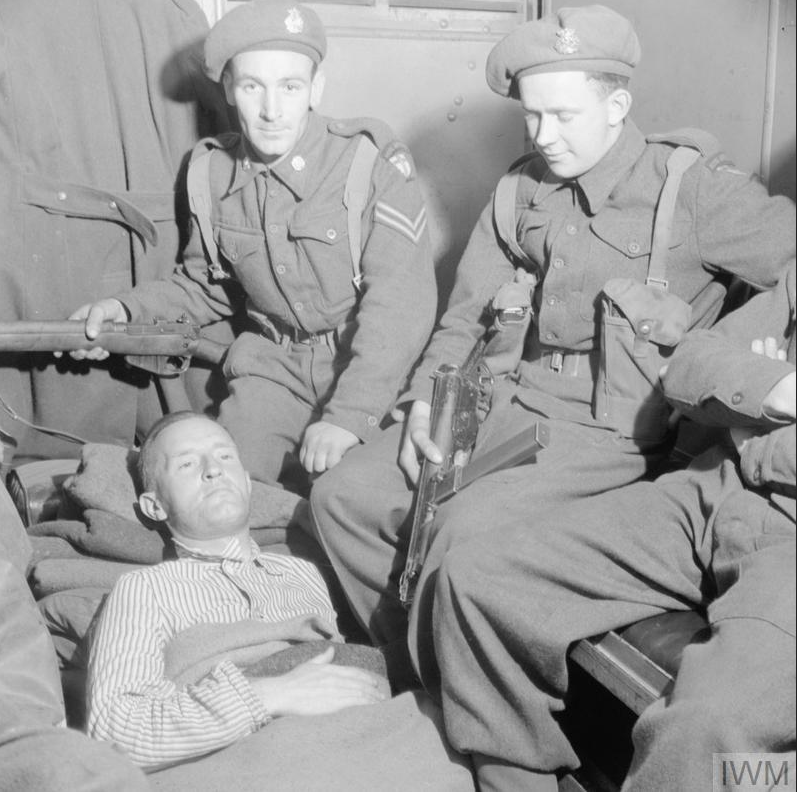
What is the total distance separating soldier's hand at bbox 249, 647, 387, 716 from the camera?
2209 mm

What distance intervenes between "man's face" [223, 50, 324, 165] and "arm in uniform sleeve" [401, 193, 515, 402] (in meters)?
0.55

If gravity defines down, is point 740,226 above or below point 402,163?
below

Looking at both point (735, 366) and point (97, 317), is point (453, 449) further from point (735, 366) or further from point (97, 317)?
point (97, 317)

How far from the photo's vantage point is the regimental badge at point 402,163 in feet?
10.2

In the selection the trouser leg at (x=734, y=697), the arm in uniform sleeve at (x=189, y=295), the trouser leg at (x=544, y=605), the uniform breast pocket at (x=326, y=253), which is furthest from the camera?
the arm in uniform sleeve at (x=189, y=295)

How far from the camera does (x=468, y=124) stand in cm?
357

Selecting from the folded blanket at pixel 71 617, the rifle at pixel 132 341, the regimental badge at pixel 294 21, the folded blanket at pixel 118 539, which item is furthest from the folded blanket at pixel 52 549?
the regimental badge at pixel 294 21

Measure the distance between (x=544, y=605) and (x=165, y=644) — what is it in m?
0.72

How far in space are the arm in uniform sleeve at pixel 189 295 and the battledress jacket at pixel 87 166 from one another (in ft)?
0.37

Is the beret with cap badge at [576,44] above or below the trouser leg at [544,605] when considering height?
above

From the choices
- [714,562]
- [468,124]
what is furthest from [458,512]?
[468,124]

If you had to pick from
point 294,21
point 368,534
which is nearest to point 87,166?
point 294,21

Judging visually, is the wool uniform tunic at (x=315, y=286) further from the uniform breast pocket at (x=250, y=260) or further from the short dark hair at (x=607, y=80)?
the short dark hair at (x=607, y=80)

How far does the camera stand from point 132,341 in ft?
10.8
